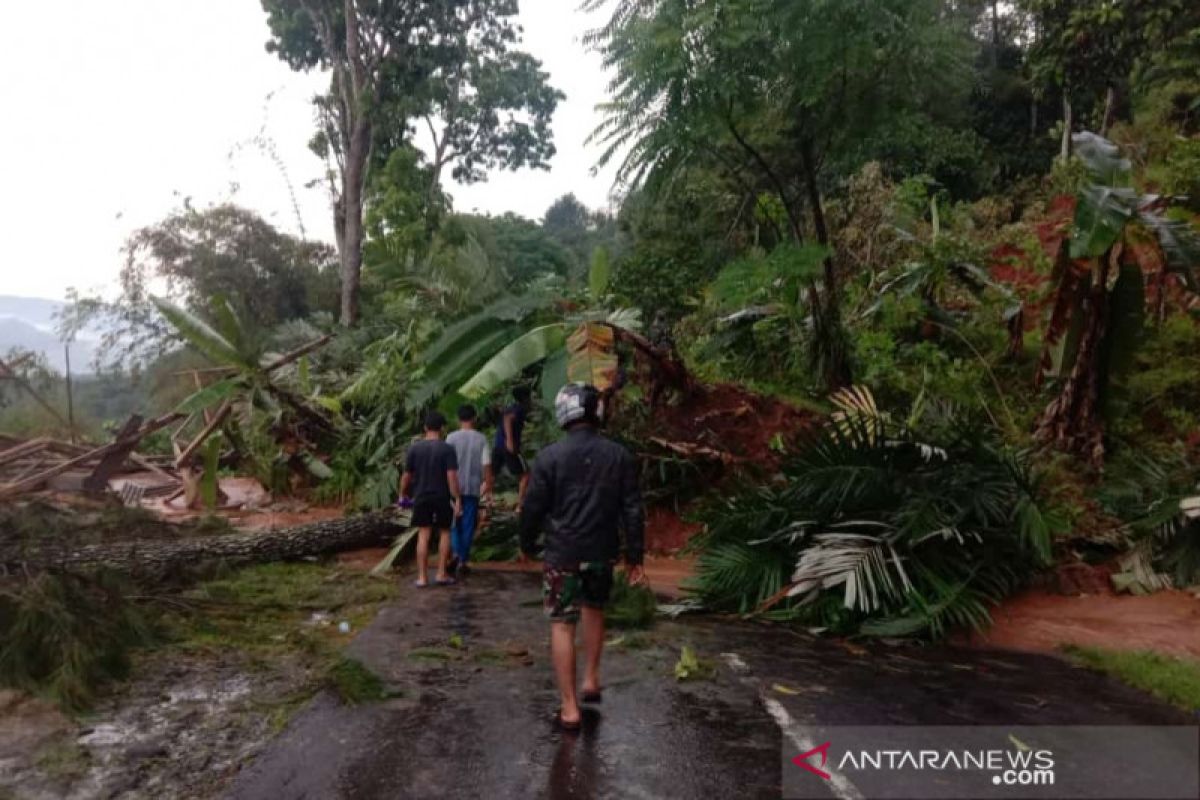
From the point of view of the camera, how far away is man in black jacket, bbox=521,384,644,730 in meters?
5.05

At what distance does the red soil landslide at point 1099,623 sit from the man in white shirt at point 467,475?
495 centimetres

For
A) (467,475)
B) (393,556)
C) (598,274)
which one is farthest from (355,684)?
(598,274)

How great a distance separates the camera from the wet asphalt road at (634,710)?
4234 millimetres

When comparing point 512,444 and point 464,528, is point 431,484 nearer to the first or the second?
point 464,528

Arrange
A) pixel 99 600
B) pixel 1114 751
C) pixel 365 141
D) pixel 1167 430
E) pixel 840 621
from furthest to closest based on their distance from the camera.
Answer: pixel 365 141 → pixel 1167 430 → pixel 840 621 → pixel 99 600 → pixel 1114 751

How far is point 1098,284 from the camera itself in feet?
30.8

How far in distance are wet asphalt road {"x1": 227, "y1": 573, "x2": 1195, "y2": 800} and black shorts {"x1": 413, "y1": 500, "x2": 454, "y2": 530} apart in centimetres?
162

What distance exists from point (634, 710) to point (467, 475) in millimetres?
4698

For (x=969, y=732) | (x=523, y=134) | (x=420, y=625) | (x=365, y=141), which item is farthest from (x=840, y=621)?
(x=523, y=134)

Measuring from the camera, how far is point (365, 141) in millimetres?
26781

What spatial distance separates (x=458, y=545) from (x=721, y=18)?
21.2ft

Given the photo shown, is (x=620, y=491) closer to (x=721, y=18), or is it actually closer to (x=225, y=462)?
(x=721, y=18)

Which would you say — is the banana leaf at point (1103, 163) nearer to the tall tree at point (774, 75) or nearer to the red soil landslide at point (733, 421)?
the tall tree at point (774, 75)

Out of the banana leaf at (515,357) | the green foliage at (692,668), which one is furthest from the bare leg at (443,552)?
the green foliage at (692,668)
